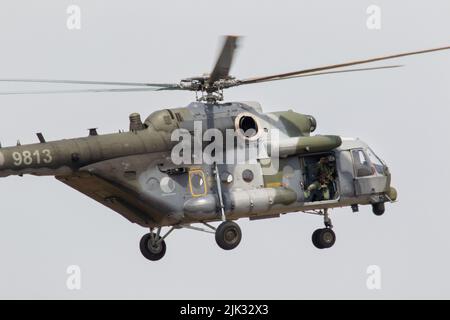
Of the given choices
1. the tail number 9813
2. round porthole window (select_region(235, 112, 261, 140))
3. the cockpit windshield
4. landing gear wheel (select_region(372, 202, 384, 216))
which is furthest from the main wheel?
the cockpit windshield

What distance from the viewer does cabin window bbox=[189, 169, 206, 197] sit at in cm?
3228

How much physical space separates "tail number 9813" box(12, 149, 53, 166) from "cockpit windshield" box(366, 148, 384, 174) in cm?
906

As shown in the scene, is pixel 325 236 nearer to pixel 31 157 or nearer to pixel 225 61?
pixel 225 61

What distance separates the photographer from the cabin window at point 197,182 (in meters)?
32.3

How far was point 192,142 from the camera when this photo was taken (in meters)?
32.3

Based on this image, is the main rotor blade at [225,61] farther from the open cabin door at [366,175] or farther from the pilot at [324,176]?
the open cabin door at [366,175]

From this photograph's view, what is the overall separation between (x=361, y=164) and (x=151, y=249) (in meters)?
5.95

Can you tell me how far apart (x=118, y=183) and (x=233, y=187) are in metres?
3.00

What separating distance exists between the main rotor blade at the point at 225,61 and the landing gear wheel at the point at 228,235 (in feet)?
11.3

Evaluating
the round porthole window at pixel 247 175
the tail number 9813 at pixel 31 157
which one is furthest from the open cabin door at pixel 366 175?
the tail number 9813 at pixel 31 157

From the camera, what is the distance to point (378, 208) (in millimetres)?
35156

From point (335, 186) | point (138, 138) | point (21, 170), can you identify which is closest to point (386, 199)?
point (335, 186)

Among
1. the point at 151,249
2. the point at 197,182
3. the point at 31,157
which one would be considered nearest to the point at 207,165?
the point at 197,182

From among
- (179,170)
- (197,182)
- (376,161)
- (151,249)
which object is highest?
(376,161)
